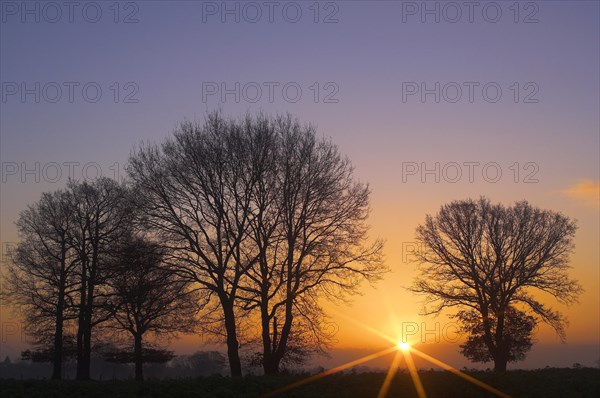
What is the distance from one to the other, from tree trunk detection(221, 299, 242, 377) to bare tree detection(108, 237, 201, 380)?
1.63m

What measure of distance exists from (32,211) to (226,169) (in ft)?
63.3

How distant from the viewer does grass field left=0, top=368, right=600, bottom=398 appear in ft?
57.8

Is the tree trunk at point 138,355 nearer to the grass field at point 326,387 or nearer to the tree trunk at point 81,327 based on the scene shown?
the tree trunk at point 81,327

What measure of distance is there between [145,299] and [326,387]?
14002 mm

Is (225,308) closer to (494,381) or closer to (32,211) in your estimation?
(494,381)

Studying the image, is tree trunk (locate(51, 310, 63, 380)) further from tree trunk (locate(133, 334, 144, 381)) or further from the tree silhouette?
the tree silhouette

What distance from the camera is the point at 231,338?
3047 cm

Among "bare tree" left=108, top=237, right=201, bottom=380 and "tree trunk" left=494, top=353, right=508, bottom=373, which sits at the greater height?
"bare tree" left=108, top=237, right=201, bottom=380

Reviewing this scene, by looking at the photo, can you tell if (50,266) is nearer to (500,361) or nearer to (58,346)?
(58,346)

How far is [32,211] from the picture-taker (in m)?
42.5

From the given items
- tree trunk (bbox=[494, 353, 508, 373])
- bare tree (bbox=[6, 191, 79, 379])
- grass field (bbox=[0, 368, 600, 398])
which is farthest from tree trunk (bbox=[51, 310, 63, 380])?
tree trunk (bbox=[494, 353, 508, 373])

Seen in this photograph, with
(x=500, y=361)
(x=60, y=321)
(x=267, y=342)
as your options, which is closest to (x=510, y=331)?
(x=500, y=361)

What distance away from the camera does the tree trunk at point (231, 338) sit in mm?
30375

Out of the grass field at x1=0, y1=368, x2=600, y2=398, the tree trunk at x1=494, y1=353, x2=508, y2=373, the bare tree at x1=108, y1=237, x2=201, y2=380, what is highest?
the bare tree at x1=108, y1=237, x2=201, y2=380
